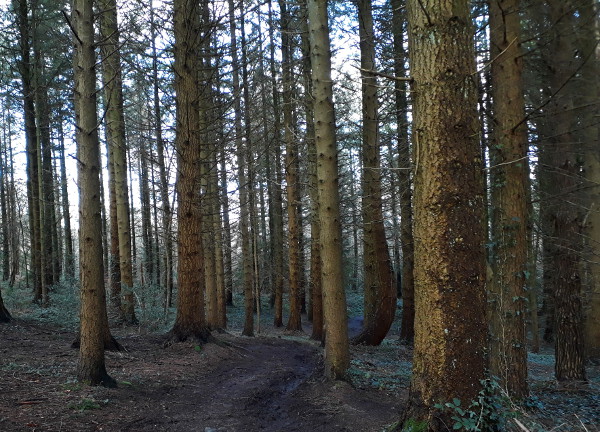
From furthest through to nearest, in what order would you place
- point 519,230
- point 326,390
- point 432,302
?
point 326,390 → point 519,230 → point 432,302

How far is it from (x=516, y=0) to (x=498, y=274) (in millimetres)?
4065

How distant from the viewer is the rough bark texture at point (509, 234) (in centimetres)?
596

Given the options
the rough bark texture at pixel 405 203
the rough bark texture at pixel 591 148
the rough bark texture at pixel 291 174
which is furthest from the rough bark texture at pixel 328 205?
the rough bark texture at pixel 291 174

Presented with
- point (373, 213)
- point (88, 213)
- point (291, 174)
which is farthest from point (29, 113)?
point (373, 213)

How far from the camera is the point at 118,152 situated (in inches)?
496

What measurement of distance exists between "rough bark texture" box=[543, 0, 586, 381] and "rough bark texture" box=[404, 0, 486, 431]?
5107mm

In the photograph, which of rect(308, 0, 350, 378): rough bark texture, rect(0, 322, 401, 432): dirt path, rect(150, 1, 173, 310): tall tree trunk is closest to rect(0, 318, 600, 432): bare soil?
rect(0, 322, 401, 432): dirt path

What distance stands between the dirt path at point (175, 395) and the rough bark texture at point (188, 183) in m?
0.65

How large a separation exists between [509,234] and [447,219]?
3.33 meters

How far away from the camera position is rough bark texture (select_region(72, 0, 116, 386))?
5.49 m

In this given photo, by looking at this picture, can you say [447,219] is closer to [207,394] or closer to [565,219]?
[207,394]

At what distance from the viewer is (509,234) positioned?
236 inches

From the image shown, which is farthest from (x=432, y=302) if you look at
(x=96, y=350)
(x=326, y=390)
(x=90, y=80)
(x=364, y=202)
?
(x=364, y=202)

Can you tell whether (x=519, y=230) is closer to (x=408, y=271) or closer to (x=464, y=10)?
(x=464, y=10)
